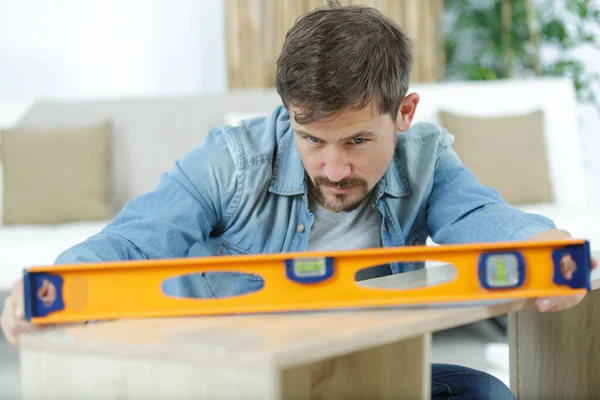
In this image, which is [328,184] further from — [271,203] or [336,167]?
[271,203]

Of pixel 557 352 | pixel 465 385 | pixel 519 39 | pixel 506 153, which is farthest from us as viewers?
pixel 519 39

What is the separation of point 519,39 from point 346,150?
3799 millimetres

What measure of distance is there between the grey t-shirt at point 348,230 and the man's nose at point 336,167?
0.66 feet

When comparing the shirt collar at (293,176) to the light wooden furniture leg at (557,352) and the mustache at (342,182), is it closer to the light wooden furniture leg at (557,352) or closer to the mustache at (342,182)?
the mustache at (342,182)

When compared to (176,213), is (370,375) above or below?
below

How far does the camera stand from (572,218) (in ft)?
9.45

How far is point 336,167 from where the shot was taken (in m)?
1.27

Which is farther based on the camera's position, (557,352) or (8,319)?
(557,352)

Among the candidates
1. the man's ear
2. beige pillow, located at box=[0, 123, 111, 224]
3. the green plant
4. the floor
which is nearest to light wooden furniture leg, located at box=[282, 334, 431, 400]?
the man's ear

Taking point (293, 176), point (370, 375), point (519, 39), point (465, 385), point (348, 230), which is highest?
point (519, 39)

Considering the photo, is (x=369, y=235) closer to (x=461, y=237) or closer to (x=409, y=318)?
(x=461, y=237)

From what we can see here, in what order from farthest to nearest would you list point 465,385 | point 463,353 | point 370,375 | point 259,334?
point 463,353
point 465,385
point 370,375
point 259,334

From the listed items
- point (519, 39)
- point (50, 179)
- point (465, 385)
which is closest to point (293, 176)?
point (465, 385)

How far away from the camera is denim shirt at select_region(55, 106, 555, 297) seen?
4.29ft
